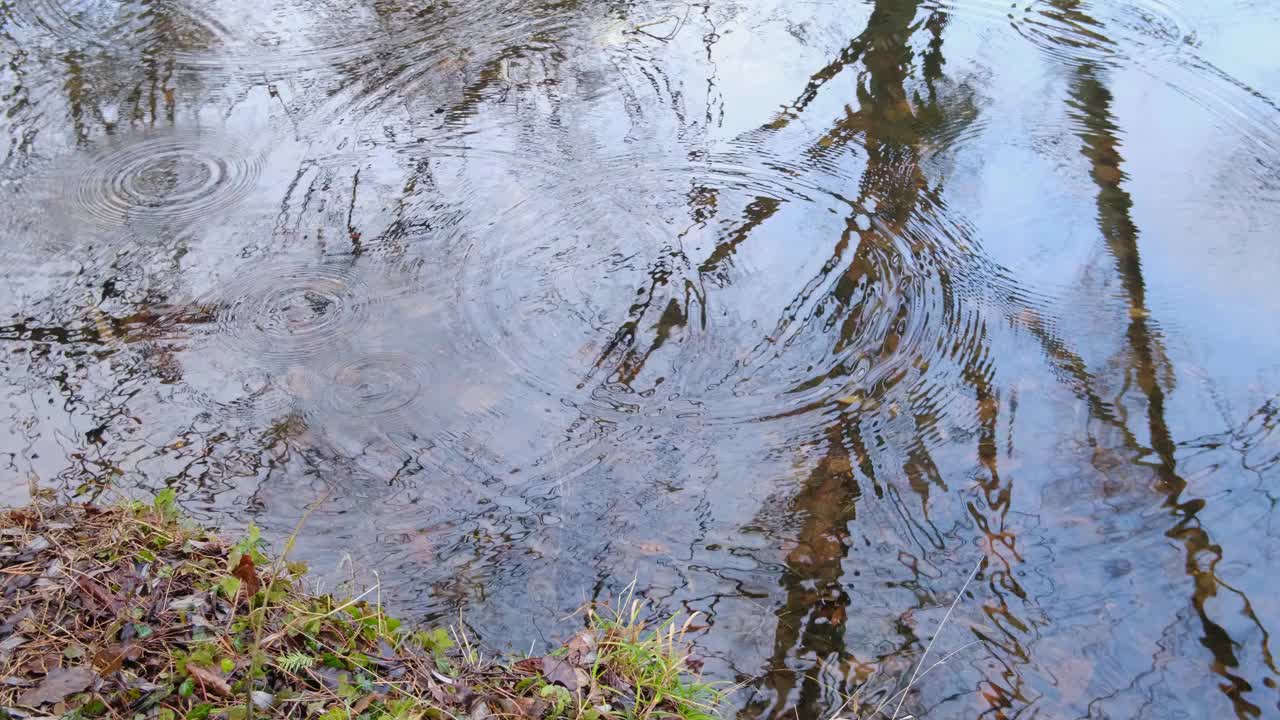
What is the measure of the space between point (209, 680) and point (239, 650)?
0.48ft

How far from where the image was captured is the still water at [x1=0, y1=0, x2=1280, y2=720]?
8.97 feet

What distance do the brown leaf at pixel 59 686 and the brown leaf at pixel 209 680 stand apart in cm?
21

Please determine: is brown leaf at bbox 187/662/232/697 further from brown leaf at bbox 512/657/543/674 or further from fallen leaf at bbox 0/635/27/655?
brown leaf at bbox 512/657/543/674

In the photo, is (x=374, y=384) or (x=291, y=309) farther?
(x=291, y=309)

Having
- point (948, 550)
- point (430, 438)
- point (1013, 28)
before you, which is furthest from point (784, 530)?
point (1013, 28)

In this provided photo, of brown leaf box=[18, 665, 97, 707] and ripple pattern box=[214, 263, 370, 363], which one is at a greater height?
ripple pattern box=[214, 263, 370, 363]

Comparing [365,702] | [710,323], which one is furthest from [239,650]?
[710,323]

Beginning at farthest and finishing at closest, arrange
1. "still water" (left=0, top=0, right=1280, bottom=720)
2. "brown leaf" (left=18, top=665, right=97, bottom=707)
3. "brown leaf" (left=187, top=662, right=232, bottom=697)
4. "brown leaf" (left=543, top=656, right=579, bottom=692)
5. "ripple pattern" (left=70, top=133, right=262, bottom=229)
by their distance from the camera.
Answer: "ripple pattern" (left=70, top=133, right=262, bottom=229) → "still water" (left=0, top=0, right=1280, bottom=720) → "brown leaf" (left=543, top=656, right=579, bottom=692) → "brown leaf" (left=187, top=662, right=232, bottom=697) → "brown leaf" (left=18, top=665, right=97, bottom=707)

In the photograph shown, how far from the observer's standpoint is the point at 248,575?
239 cm

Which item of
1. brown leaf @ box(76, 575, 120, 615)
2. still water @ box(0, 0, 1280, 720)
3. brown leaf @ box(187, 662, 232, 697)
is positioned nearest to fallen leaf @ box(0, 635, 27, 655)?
brown leaf @ box(76, 575, 120, 615)

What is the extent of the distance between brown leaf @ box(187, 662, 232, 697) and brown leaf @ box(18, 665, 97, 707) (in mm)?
207

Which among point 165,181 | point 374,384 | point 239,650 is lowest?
point 239,650

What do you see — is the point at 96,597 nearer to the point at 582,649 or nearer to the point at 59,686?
the point at 59,686

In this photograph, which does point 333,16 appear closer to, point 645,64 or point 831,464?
point 645,64
